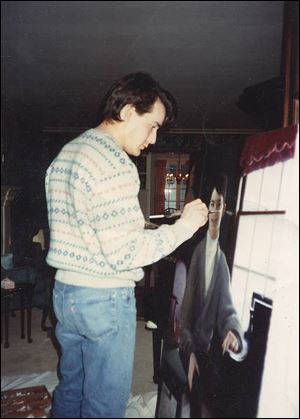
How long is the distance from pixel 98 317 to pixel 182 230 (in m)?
0.34

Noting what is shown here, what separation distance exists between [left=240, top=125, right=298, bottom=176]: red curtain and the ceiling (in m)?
0.88

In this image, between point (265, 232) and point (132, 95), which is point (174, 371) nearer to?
point (265, 232)

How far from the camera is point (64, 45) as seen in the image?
256 centimetres

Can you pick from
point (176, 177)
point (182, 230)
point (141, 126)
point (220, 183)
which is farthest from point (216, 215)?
point (176, 177)

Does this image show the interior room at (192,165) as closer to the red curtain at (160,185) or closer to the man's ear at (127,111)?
the man's ear at (127,111)

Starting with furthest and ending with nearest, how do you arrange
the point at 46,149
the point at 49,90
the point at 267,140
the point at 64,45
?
the point at 46,149 < the point at 49,90 < the point at 64,45 < the point at 267,140

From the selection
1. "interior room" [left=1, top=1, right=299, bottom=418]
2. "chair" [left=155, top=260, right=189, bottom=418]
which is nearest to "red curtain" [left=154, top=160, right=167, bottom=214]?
"interior room" [left=1, top=1, right=299, bottom=418]

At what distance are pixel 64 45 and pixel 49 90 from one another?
4.06ft

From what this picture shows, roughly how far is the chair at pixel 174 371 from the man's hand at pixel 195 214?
0.27 m

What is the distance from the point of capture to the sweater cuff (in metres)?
1.02

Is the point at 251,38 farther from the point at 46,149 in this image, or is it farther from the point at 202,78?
the point at 46,149

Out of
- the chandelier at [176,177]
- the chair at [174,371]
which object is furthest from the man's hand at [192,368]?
the chandelier at [176,177]

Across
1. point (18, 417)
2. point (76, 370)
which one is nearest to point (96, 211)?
point (76, 370)

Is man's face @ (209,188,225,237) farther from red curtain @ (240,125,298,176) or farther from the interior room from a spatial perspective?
red curtain @ (240,125,298,176)
